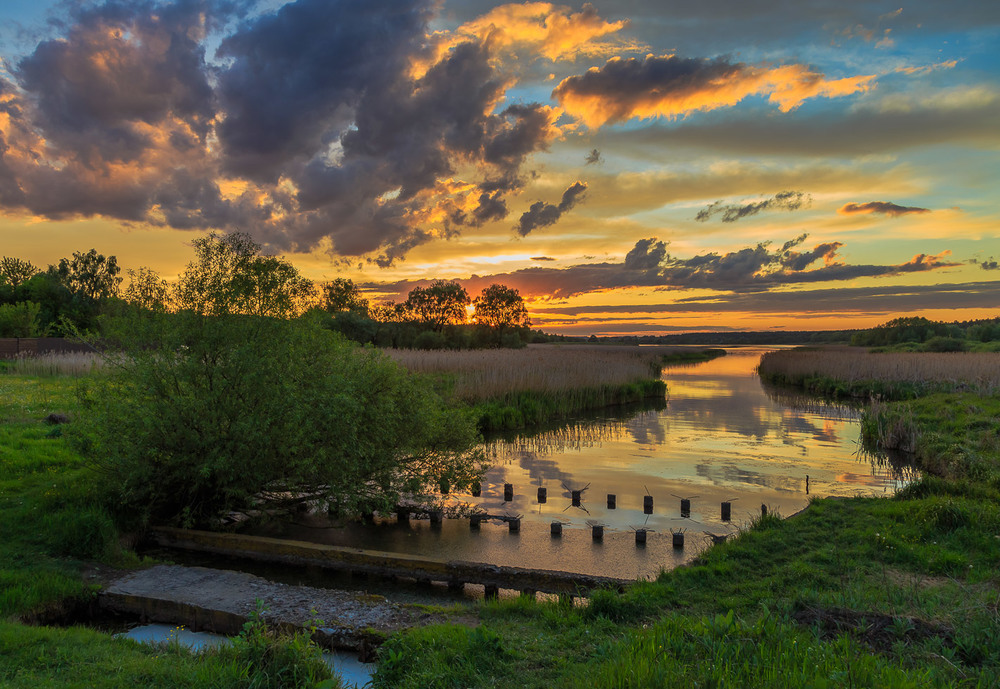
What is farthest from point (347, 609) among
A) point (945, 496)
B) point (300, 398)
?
point (945, 496)

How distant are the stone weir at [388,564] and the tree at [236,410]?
55 cm

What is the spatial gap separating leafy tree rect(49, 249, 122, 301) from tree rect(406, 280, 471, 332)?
123ft

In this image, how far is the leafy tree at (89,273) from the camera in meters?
72.4

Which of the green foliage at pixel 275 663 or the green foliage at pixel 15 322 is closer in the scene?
the green foliage at pixel 275 663

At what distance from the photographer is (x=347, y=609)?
572 centimetres

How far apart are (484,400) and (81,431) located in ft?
46.4

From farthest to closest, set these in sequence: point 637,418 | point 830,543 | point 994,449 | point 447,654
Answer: point 637,418
point 994,449
point 830,543
point 447,654

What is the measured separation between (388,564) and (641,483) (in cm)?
659

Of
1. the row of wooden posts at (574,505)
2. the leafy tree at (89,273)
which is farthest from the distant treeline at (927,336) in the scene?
the leafy tree at (89,273)

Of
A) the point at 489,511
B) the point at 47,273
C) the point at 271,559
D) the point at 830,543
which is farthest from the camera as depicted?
the point at 47,273

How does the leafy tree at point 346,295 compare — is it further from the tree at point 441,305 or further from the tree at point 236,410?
the tree at point 236,410

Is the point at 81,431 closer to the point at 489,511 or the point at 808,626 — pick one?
the point at 489,511

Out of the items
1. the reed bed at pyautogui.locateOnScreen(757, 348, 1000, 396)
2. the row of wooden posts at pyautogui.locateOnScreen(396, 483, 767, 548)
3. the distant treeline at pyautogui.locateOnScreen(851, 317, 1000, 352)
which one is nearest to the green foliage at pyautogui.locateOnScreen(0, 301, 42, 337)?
the row of wooden posts at pyautogui.locateOnScreen(396, 483, 767, 548)

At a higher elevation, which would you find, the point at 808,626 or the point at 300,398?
the point at 300,398
